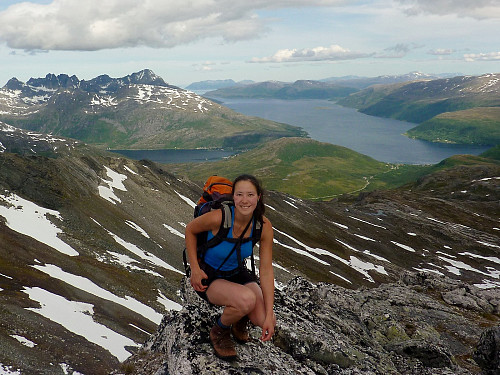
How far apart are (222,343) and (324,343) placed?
4599mm

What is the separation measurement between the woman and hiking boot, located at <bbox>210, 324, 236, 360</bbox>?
4 cm

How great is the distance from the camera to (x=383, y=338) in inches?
693

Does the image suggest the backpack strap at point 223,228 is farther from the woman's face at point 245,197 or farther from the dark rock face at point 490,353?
the dark rock face at point 490,353

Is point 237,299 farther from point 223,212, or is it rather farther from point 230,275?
point 223,212

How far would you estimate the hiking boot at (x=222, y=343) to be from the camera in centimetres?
922

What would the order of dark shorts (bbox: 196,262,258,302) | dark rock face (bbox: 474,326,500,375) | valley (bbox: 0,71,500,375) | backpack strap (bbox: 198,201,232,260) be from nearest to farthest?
backpack strap (bbox: 198,201,232,260) < dark shorts (bbox: 196,262,258,302) < valley (bbox: 0,71,500,375) < dark rock face (bbox: 474,326,500,375)

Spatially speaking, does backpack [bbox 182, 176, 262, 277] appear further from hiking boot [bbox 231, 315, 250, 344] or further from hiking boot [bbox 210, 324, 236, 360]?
hiking boot [bbox 210, 324, 236, 360]

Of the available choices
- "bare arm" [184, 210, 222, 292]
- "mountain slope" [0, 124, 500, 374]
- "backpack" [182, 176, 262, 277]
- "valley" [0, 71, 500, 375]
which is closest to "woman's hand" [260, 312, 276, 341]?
"backpack" [182, 176, 262, 277]

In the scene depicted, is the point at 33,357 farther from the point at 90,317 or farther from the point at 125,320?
the point at 125,320

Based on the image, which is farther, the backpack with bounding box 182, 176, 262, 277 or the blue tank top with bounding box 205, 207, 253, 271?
the blue tank top with bounding box 205, 207, 253, 271

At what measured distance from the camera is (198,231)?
8227 millimetres

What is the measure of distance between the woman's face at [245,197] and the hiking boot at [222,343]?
11.2 ft

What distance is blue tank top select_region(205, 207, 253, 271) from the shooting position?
27.4 feet

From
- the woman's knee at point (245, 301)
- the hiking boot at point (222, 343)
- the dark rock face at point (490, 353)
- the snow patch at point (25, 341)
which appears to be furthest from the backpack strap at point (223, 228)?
the snow patch at point (25, 341)
